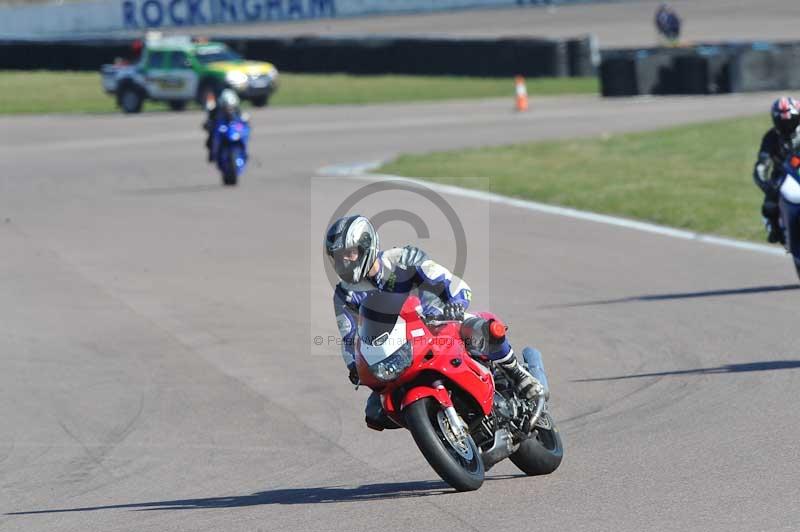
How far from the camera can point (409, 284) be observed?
21.0ft

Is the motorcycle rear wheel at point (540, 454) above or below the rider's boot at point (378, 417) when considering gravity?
below

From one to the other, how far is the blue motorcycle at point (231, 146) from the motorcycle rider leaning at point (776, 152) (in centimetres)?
1113

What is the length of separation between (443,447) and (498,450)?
0.42 meters

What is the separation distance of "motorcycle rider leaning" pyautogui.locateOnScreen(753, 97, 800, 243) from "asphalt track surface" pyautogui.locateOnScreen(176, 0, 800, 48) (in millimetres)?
34398

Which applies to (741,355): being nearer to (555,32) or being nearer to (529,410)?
(529,410)

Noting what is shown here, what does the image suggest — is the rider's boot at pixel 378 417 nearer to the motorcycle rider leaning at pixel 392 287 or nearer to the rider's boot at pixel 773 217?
the motorcycle rider leaning at pixel 392 287

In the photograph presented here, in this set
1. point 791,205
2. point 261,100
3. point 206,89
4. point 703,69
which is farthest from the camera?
point 261,100

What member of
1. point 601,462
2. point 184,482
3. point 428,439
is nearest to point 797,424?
point 601,462

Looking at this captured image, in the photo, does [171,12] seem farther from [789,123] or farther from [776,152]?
[789,123]

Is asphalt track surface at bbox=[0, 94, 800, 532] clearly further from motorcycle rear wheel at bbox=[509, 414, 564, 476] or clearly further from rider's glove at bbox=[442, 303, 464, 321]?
rider's glove at bbox=[442, 303, 464, 321]

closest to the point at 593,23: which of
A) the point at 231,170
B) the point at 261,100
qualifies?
the point at 261,100

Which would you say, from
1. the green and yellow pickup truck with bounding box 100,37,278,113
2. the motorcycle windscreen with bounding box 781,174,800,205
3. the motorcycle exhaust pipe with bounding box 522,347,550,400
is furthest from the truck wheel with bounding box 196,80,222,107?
the motorcycle exhaust pipe with bounding box 522,347,550,400

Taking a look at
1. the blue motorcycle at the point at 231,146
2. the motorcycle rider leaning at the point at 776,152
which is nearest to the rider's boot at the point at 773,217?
the motorcycle rider leaning at the point at 776,152

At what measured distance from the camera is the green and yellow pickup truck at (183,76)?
39125 millimetres
